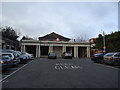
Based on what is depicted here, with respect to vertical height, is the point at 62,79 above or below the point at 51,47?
below

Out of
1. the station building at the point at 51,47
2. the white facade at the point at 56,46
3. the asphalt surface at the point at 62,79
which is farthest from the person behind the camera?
the station building at the point at 51,47

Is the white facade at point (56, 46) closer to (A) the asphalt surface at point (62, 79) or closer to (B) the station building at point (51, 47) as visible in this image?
(B) the station building at point (51, 47)

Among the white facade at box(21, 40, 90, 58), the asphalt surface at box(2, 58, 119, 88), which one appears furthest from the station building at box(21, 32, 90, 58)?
the asphalt surface at box(2, 58, 119, 88)

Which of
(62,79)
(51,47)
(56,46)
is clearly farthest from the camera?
(56,46)

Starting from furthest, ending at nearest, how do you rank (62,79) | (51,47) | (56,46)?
(56,46) → (51,47) → (62,79)

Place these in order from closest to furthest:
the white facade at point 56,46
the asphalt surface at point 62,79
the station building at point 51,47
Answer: the asphalt surface at point 62,79
the white facade at point 56,46
the station building at point 51,47

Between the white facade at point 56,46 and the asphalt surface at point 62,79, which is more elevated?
the white facade at point 56,46

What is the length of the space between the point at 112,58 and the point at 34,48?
2830cm

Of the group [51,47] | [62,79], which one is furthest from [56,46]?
[62,79]

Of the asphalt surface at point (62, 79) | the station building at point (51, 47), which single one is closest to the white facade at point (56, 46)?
the station building at point (51, 47)

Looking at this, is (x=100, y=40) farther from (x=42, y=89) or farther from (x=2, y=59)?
(x=42, y=89)

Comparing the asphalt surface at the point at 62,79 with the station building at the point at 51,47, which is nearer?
the asphalt surface at the point at 62,79

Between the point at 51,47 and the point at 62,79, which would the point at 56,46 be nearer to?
the point at 51,47

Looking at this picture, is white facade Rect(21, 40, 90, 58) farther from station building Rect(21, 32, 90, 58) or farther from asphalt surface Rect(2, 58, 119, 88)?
asphalt surface Rect(2, 58, 119, 88)
